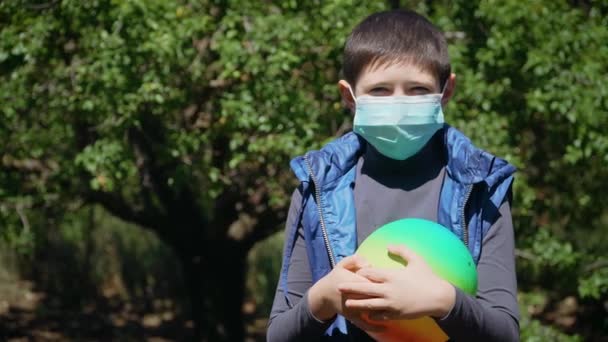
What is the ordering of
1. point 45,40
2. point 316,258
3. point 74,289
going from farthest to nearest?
point 74,289 < point 45,40 < point 316,258

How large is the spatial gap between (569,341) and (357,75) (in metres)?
3.56

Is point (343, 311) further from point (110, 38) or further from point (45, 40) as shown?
point (45, 40)

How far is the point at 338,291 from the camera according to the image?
1.72 m

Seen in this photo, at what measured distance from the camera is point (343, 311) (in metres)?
1.74

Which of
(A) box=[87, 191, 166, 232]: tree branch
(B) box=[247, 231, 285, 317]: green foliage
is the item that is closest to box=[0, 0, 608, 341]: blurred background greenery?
(A) box=[87, 191, 166, 232]: tree branch

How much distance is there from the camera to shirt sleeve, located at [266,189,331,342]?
6.09 feet

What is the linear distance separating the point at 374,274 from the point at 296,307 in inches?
11.3

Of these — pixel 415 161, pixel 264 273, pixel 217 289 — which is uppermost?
pixel 415 161

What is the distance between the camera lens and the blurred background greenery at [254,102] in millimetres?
4684

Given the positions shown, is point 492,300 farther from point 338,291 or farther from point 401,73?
Answer: point 401,73

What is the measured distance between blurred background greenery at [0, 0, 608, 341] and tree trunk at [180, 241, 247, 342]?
694 millimetres

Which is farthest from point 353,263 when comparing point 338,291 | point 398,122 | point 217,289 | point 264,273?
point 264,273

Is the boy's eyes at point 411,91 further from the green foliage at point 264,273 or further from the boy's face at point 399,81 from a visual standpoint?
the green foliage at point 264,273

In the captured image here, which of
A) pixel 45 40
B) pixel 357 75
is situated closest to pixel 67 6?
pixel 45 40
